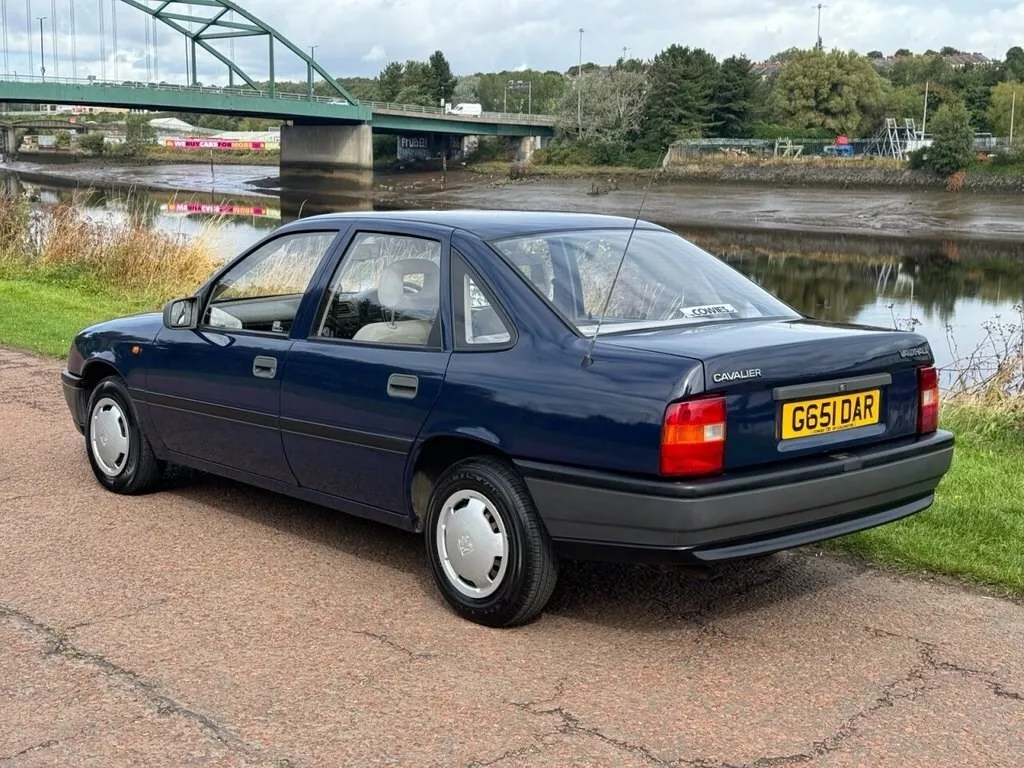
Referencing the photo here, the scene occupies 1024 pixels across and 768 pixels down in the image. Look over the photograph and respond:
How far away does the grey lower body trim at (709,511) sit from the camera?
399cm

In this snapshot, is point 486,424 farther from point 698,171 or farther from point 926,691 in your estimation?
point 698,171

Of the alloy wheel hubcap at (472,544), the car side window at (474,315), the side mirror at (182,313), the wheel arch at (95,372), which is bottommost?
the alloy wheel hubcap at (472,544)

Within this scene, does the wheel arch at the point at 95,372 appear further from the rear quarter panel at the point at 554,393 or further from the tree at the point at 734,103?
the tree at the point at 734,103

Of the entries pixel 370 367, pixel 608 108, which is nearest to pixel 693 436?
pixel 370 367

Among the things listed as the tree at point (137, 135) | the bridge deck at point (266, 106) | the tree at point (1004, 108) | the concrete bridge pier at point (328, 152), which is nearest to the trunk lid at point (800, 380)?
the bridge deck at point (266, 106)

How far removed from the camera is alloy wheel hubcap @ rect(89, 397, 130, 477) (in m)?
6.41

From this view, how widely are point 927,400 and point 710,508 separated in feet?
4.30

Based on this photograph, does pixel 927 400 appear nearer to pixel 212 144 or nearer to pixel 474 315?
pixel 474 315

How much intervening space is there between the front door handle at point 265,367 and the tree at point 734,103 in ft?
282

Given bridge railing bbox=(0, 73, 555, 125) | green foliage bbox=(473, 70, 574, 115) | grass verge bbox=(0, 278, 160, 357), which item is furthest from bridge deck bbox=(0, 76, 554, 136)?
grass verge bbox=(0, 278, 160, 357)

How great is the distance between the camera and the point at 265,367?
538 cm

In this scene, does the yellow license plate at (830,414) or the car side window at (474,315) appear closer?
the yellow license plate at (830,414)

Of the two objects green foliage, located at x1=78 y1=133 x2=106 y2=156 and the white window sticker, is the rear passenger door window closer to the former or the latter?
the white window sticker

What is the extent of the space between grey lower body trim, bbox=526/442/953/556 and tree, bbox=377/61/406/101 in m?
136
